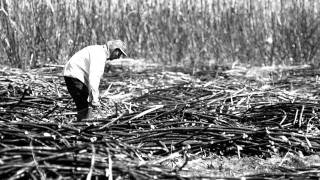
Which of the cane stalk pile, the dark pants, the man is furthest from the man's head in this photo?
the cane stalk pile

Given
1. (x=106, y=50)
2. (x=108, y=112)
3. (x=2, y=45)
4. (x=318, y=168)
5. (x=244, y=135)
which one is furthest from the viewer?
(x=2, y=45)

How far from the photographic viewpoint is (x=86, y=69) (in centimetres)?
561

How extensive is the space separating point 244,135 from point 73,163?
154 centimetres

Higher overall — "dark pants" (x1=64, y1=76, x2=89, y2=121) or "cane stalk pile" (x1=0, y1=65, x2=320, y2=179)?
"dark pants" (x1=64, y1=76, x2=89, y2=121)

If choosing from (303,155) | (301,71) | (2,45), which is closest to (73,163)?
(303,155)

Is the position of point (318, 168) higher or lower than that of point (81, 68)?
lower

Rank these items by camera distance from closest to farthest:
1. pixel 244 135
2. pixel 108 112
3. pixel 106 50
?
pixel 244 135 < pixel 106 50 < pixel 108 112

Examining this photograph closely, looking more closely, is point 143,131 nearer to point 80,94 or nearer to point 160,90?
point 80,94

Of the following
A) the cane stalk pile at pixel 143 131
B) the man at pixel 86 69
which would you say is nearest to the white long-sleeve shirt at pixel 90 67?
the man at pixel 86 69

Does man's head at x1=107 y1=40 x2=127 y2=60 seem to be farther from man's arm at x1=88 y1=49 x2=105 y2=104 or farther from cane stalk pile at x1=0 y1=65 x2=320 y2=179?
cane stalk pile at x1=0 y1=65 x2=320 y2=179

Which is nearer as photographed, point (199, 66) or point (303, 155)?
point (303, 155)

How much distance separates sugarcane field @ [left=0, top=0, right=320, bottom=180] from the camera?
362cm

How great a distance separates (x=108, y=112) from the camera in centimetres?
627

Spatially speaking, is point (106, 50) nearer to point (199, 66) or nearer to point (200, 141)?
point (200, 141)
